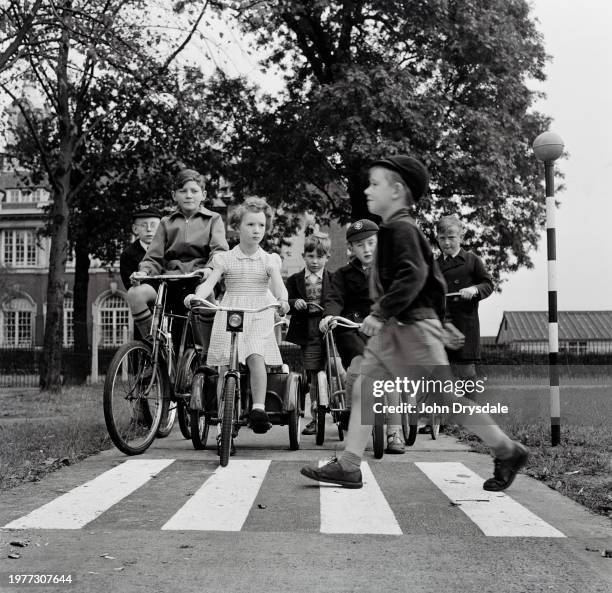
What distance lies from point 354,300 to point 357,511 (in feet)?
9.33

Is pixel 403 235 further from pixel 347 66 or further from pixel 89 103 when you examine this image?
pixel 347 66

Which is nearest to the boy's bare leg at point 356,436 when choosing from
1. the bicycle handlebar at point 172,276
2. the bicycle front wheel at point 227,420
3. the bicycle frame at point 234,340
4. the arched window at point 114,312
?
the bicycle front wheel at point 227,420

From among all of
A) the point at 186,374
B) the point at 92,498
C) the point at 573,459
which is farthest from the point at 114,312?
the point at 92,498

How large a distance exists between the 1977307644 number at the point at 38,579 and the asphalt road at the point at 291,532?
0.07ft

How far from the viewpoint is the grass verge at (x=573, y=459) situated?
5379 millimetres

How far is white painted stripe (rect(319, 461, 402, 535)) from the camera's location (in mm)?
4293

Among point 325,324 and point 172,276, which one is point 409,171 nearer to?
point 325,324

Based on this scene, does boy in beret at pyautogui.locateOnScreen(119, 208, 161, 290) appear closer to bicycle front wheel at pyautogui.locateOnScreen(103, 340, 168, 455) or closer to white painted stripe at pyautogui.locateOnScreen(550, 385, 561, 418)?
bicycle front wheel at pyautogui.locateOnScreen(103, 340, 168, 455)

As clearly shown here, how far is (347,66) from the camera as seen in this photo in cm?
2305

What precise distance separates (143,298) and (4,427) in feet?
10.3

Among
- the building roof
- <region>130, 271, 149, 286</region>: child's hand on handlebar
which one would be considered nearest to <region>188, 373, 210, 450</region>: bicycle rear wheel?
<region>130, 271, 149, 286</region>: child's hand on handlebar

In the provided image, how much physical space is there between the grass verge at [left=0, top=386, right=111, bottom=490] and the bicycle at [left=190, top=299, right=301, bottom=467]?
1.01 metres

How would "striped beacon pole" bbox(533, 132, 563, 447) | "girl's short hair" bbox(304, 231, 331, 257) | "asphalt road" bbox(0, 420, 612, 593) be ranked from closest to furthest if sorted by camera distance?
"asphalt road" bbox(0, 420, 612, 593) < "striped beacon pole" bbox(533, 132, 563, 447) < "girl's short hair" bbox(304, 231, 331, 257)

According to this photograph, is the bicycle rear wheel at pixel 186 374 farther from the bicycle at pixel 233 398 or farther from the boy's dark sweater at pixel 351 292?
the boy's dark sweater at pixel 351 292
